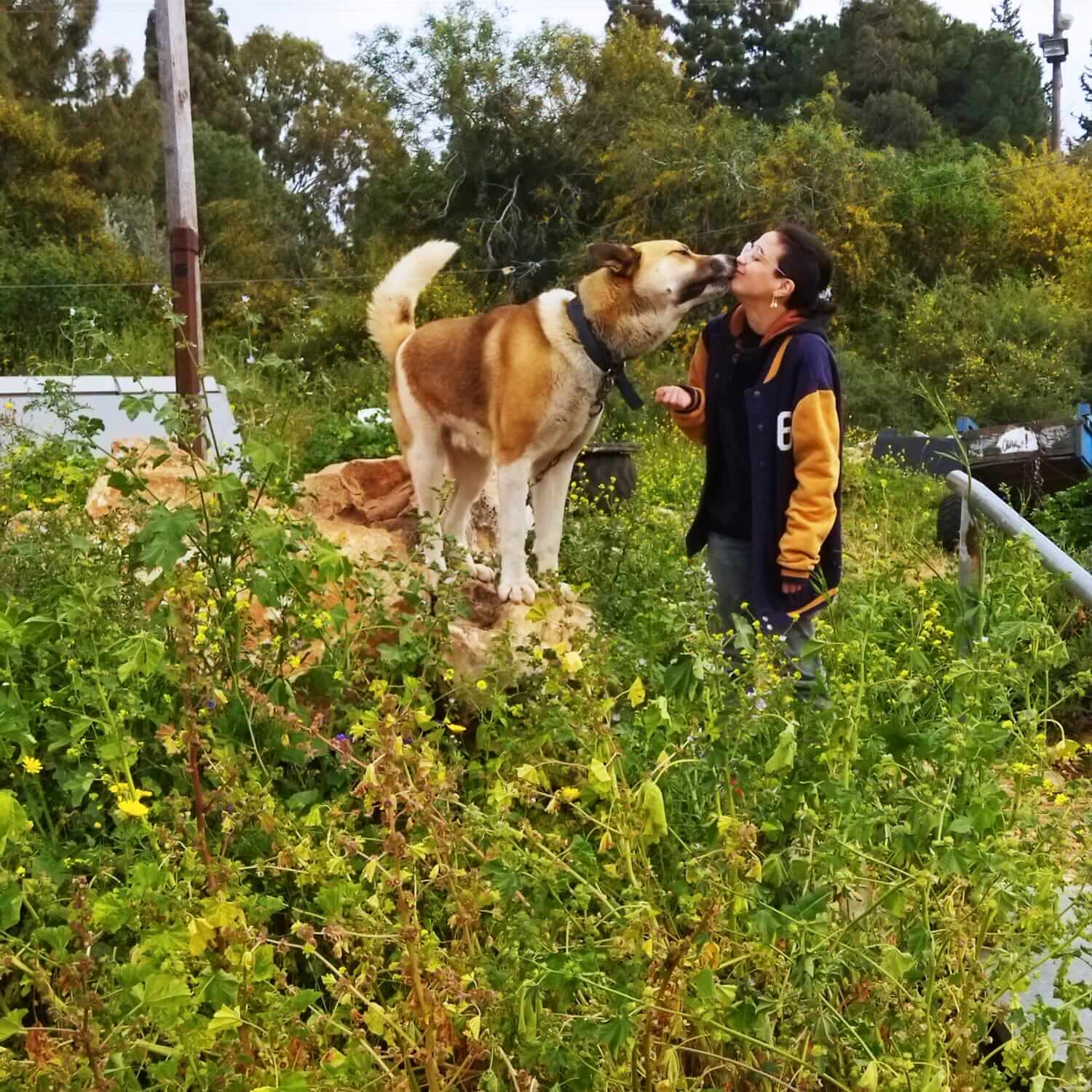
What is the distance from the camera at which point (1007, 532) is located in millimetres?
2654

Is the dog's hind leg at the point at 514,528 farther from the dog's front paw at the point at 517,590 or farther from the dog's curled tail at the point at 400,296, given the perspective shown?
the dog's curled tail at the point at 400,296

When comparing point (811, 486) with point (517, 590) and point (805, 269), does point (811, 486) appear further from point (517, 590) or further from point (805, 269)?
point (517, 590)

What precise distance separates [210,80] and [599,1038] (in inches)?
1230

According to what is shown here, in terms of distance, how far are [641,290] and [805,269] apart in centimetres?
74

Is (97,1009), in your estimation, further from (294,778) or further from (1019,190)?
(1019,190)

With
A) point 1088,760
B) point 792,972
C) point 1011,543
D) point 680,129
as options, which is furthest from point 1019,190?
point 792,972

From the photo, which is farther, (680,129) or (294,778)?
(680,129)

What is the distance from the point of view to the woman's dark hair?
318 cm

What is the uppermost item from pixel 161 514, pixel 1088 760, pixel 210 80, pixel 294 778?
pixel 210 80

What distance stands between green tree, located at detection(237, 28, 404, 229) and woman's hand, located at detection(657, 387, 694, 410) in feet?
92.1

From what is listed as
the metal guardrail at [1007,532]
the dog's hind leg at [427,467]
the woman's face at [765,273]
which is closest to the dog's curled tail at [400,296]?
the dog's hind leg at [427,467]

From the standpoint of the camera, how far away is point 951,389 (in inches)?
535

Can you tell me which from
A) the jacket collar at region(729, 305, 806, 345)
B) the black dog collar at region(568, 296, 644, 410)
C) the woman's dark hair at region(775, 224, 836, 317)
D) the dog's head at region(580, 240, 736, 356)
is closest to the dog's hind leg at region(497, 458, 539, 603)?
the black dog collar at region(568, 296, 644, 410)

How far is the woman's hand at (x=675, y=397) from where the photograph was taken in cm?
328
